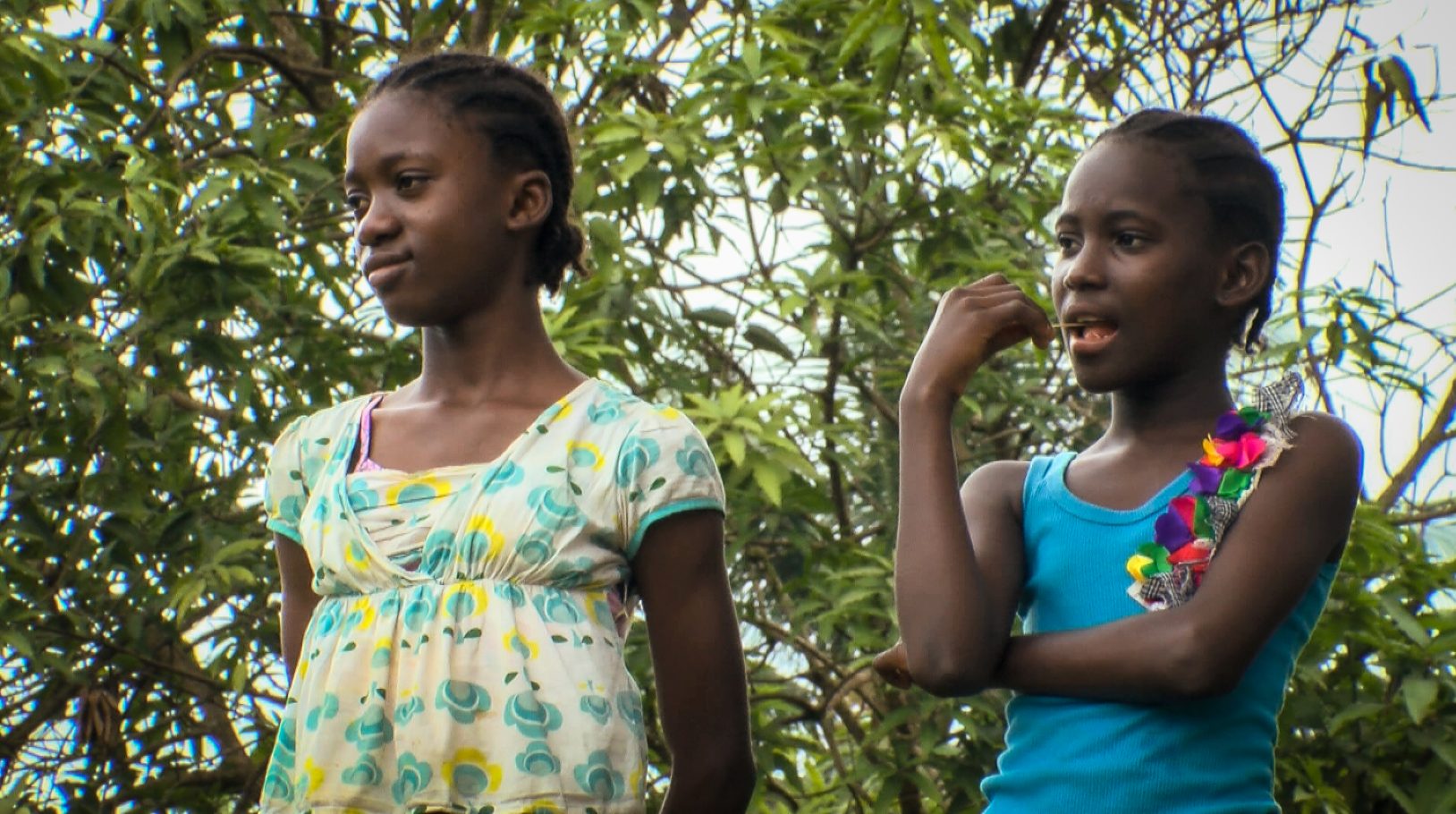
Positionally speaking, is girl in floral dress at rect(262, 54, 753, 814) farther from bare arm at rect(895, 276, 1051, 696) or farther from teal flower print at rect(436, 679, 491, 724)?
bare arm at rect(895, 276, 1051, 696)

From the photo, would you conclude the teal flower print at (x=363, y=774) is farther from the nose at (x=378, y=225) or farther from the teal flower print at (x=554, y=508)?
the nose at (x=378, y=225)

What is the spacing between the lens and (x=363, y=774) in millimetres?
1998

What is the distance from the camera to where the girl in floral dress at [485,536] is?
1997 millimetres

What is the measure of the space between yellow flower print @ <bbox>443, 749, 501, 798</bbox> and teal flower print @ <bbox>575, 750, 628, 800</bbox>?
0.28 ft

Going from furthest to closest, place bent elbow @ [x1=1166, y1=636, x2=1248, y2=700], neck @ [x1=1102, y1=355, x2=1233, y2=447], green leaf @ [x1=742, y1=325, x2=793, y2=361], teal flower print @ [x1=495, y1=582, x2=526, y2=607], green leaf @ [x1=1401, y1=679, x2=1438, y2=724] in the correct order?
green leaf @ [x1=742, y1=325, x2=793, y2=361]
green leaf @ [x1=1401, y1=679, x2=1438, y2=724]
neck @ [x1=1102, y1=355, x2=1233, y2=447]
teal flower print @ [x1=495, y1=582, x2=526, y2=607]
bent elbow @ [x1=1166, y1=636, x2=1248, y2=700]

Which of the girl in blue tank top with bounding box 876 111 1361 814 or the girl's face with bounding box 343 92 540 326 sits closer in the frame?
the girl in blue tank top with bounding box 876 111 1361 814

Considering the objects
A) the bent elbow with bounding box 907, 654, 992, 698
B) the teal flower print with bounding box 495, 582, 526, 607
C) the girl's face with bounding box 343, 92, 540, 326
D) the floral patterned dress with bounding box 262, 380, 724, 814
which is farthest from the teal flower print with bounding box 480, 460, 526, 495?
the bent elbow with bounding box 907, 654, 992, 698

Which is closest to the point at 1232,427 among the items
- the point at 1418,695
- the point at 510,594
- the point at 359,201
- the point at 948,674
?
the point at 948,674

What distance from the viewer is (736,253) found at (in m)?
4.32

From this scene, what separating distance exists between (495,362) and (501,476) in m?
0.19

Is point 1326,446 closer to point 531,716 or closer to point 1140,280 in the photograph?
point 1140,280

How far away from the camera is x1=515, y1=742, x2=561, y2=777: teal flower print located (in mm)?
1974

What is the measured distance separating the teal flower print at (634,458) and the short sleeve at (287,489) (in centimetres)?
41

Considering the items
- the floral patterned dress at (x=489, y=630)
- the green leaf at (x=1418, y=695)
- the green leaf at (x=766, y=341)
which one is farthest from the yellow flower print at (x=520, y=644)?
the green leaf at (x=766, y=341)
